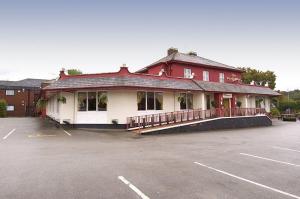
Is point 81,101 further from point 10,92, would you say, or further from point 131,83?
point 10,92

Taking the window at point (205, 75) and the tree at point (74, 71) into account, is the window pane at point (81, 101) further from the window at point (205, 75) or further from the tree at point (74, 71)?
the tree at point (74, 71)

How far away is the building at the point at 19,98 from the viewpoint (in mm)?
49562

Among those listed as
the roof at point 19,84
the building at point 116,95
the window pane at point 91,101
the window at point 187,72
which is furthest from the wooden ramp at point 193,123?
the roof at point 19,84

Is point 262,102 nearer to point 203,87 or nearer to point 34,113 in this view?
point 203,87

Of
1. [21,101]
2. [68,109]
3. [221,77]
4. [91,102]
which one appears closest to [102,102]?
[91,102]

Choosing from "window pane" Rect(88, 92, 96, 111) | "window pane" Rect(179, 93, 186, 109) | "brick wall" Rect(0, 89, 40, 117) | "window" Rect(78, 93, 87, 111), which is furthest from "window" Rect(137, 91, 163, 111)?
"brick wall" Rect(0, 89, 40, 117)

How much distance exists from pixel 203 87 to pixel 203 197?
1970cm

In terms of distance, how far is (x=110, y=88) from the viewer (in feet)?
61.3

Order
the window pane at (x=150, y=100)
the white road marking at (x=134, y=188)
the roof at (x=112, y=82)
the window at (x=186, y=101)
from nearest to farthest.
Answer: the white road marking at (x=134, y=188) < the roof at (x=112, y=82) < the window pane at (x=150, y=100) < the window at (x=186, y=101)

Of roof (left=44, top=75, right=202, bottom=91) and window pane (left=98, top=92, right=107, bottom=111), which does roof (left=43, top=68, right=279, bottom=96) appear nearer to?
roof (left=44, top=75, right=202, bottom=91)

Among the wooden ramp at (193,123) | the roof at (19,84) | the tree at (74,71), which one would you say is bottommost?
the wooden ramp at (193,123)

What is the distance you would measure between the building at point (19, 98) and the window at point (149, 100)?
36952mm

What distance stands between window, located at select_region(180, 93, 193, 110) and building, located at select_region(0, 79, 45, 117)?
37.6m

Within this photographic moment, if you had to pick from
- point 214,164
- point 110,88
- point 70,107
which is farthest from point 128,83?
point 214,164
